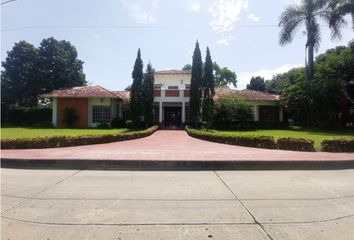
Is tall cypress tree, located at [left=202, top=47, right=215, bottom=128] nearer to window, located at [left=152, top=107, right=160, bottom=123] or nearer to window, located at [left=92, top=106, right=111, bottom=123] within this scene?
window, located at [left=152, top=107, right=160, bottom=123]

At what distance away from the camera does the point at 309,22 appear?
33.9m

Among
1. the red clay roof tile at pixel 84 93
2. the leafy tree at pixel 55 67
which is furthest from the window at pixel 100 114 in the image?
the leafy tree at pixel 55 67

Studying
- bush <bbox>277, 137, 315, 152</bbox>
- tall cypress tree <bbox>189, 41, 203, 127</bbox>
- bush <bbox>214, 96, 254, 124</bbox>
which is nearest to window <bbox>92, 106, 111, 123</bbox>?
tall cypress tree <bbox>189, 41, 203, 127</bbox>

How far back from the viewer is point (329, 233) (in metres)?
4.90

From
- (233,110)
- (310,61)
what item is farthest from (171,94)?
(310,61)

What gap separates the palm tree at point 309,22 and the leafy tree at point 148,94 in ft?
44.0

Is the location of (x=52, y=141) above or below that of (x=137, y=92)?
below

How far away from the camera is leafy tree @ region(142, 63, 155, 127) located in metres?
32.3

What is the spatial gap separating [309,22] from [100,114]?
22135 millimetres

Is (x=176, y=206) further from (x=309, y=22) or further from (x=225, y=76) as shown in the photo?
(x=225, y=76)

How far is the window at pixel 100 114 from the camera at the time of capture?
34.9 meters

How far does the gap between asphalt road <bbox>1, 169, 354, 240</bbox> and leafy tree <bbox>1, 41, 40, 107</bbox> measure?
38.4m

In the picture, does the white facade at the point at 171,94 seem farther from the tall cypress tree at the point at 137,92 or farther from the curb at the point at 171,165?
the curb at the point at 171,165

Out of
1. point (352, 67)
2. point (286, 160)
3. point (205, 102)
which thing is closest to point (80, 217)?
point (286, 160)
